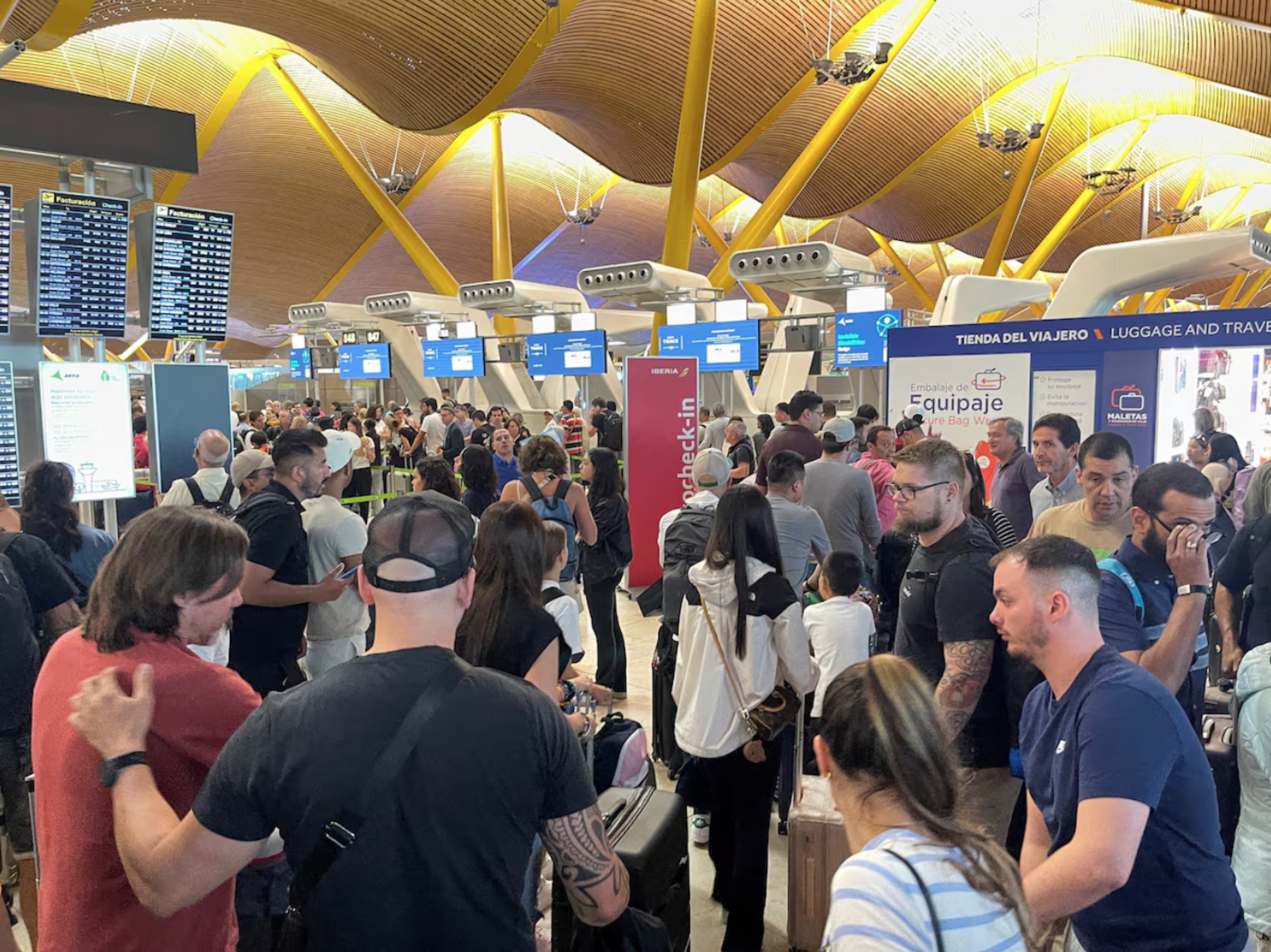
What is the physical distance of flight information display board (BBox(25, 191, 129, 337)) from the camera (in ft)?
18.2

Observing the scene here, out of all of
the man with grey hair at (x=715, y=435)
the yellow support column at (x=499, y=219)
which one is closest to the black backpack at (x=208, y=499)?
Answer: the man with grey hair at (x=715, y=435)

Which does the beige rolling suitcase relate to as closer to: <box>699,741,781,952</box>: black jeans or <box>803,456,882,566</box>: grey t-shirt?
<box>699,741,781,952</box>: black jeans

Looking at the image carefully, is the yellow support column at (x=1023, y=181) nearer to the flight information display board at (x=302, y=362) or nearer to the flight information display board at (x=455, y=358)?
the flight information display board at (x=455, y=358)

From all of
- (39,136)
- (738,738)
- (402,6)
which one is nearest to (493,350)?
(402,6)

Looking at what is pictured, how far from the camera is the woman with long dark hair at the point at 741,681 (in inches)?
121

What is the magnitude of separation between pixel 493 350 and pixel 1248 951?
17965mm

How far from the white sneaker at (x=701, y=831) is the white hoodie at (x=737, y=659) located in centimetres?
97

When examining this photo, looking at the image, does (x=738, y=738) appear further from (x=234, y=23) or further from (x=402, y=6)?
(x=234, y=23)

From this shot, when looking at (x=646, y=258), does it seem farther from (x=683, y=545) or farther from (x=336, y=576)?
(x=336, y=576)

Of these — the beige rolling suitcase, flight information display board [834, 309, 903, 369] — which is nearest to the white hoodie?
the beige rolling suitcase

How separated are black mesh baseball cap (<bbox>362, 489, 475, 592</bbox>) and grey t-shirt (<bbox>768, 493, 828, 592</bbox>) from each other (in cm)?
303

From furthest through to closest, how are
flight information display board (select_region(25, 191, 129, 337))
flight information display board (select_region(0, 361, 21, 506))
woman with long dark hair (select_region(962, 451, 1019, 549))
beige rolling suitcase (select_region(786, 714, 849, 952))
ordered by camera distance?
flight information display board (select_region(25, 191, 129, 337)), flight information display board (select_region(0, 361, 21, 506)), woman with long dark hair (select_region(962, 451, 1019, 549)), beige rolling suitcase (select_region(786, 714, 849, 952))

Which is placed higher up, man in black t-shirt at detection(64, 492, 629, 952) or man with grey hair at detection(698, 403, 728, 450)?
man with grey hair at detection(698, 403, 728, 450)

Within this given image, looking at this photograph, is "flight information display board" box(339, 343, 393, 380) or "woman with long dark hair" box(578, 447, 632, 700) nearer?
"woman with long dark hair" box(578, 447, 632, 700)
